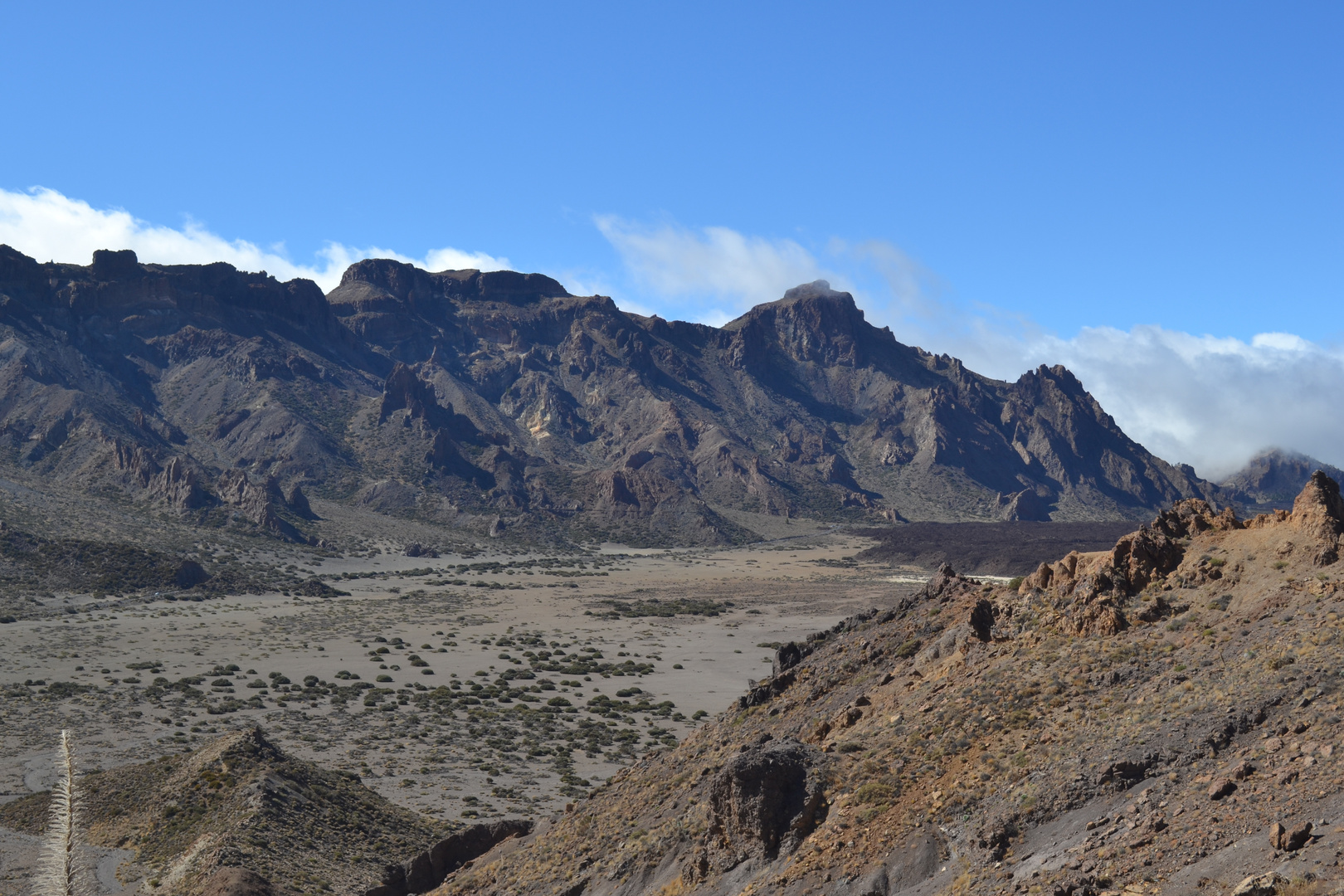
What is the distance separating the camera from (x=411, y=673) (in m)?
61.4

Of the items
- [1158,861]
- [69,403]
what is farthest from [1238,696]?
[69,403]

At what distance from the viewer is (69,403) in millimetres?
156875

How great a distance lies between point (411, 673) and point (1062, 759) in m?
53.0

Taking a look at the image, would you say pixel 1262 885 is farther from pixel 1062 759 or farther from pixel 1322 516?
pixel 1322 516

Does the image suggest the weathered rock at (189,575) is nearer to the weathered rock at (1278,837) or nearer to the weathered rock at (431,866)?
the weathered rock at (431,866)

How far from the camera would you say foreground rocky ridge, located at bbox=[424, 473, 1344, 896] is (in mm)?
11367

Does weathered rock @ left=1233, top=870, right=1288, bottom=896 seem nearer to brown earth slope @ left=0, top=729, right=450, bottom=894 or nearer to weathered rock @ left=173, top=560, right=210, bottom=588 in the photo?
brown earth slope @ left=0, top=729, right=450, bottom=894

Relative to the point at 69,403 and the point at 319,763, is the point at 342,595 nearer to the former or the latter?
the point at 319,763

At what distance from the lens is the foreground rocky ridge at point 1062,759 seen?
11.4 metres

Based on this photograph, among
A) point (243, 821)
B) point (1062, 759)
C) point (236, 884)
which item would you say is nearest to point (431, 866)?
point (236, 884)

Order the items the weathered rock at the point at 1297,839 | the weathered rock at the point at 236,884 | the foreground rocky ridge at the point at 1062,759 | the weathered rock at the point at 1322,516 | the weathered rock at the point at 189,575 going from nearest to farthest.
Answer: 1. the weathered rock at the point at 1297,839
2. the foreground rocky ridge at the point at 1062,759
3. the weathered rock at the point at 1322,516
4. the weathered rock at the point at 236,884
5. the weathered rock at the point at 189,575

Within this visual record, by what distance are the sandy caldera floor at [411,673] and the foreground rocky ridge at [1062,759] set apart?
18633 mm

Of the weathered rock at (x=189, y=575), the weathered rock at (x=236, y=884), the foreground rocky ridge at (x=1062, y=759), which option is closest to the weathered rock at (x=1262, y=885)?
the foreground rocky ridge at (x=1062, y=759)

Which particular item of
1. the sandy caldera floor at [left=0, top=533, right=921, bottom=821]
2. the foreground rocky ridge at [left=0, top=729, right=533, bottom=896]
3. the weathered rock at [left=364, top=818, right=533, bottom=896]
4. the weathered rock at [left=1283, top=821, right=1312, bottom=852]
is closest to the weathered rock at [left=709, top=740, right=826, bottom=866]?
the weathered rock at [left=1283, top=821, right=1312, bottom=852]
